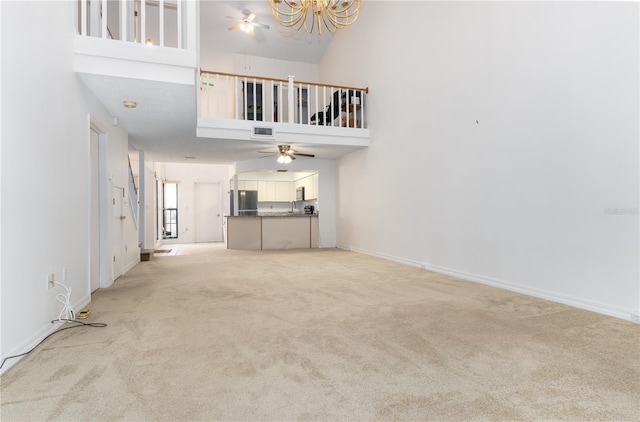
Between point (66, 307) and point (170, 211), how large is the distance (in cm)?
892

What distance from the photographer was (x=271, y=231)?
836 cm

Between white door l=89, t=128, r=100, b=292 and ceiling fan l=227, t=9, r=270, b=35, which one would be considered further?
ceiling fan l=227, t=9, r=270, b=35

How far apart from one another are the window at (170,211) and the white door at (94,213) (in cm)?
726

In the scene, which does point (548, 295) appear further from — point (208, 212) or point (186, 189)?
point (186, 189)

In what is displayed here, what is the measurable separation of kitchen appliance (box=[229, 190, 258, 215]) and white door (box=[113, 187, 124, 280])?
15.6 feet

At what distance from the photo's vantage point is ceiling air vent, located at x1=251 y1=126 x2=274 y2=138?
6039 millimetres

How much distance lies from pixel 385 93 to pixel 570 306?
437 centimetres

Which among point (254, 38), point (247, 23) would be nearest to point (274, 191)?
point (254, 38)

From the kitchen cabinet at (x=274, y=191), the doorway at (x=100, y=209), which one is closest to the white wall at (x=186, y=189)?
the kitchen cabinet at (x=274, y=191)

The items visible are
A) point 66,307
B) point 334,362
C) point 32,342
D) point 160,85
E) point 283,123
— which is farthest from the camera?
point 283,123

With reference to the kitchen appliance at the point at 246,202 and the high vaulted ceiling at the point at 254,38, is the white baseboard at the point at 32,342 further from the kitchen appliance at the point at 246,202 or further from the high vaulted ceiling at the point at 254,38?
the high vaulted ceiling at the point at 254,38

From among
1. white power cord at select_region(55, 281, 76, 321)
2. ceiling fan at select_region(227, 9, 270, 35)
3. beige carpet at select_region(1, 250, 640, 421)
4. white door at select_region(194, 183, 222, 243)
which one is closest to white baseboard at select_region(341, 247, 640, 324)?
beige carpet at select_region(1, 250, 640, 421)

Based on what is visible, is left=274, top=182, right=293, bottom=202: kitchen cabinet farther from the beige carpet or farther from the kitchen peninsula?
the beige carpet

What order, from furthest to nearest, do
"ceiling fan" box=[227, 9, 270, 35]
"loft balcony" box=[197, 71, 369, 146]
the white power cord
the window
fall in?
the window < "ceiling fan" box=[227, 9, 270, 35] < "loft balcony" box=[197, 71, 369, 146] < the white power cord
